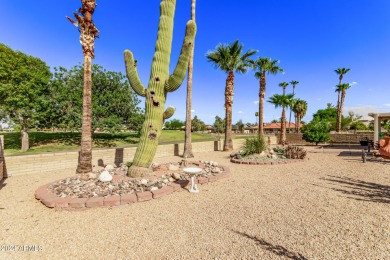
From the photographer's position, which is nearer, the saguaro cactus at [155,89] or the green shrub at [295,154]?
the saguaro cactus at [155,89]

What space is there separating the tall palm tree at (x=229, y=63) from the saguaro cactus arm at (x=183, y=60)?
964 centimetres

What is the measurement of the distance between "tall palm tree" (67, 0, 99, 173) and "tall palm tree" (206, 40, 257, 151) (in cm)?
969

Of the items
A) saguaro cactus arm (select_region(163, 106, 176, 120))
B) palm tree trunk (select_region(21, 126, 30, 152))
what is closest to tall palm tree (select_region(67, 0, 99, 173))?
saguaro cactus arm (select_region(163, 106, 176, 120))

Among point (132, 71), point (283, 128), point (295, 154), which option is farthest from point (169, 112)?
point (283, 128)

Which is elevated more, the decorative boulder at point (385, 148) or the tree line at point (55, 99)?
the tree line at point (55, 99)

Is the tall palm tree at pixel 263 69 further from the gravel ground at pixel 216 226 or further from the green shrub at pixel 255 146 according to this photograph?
the gravel ground at pixel 216 226

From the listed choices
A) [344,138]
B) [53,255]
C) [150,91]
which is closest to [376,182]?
[150,91]

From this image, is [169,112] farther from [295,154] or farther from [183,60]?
[295,154]

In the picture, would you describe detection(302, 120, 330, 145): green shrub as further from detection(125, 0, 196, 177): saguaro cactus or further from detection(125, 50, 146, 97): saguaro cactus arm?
detection(125, 50, 146, 97): saguaro cactus arm

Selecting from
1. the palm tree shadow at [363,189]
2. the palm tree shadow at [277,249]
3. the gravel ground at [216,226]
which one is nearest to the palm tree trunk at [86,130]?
the gravel ground at [216,226]

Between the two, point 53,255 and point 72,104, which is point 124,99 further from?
point 53,255

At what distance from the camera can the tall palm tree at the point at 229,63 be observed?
49.2 ft

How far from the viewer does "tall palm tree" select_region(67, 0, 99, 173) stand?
7477 millimetres

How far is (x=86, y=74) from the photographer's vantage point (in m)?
7.52
